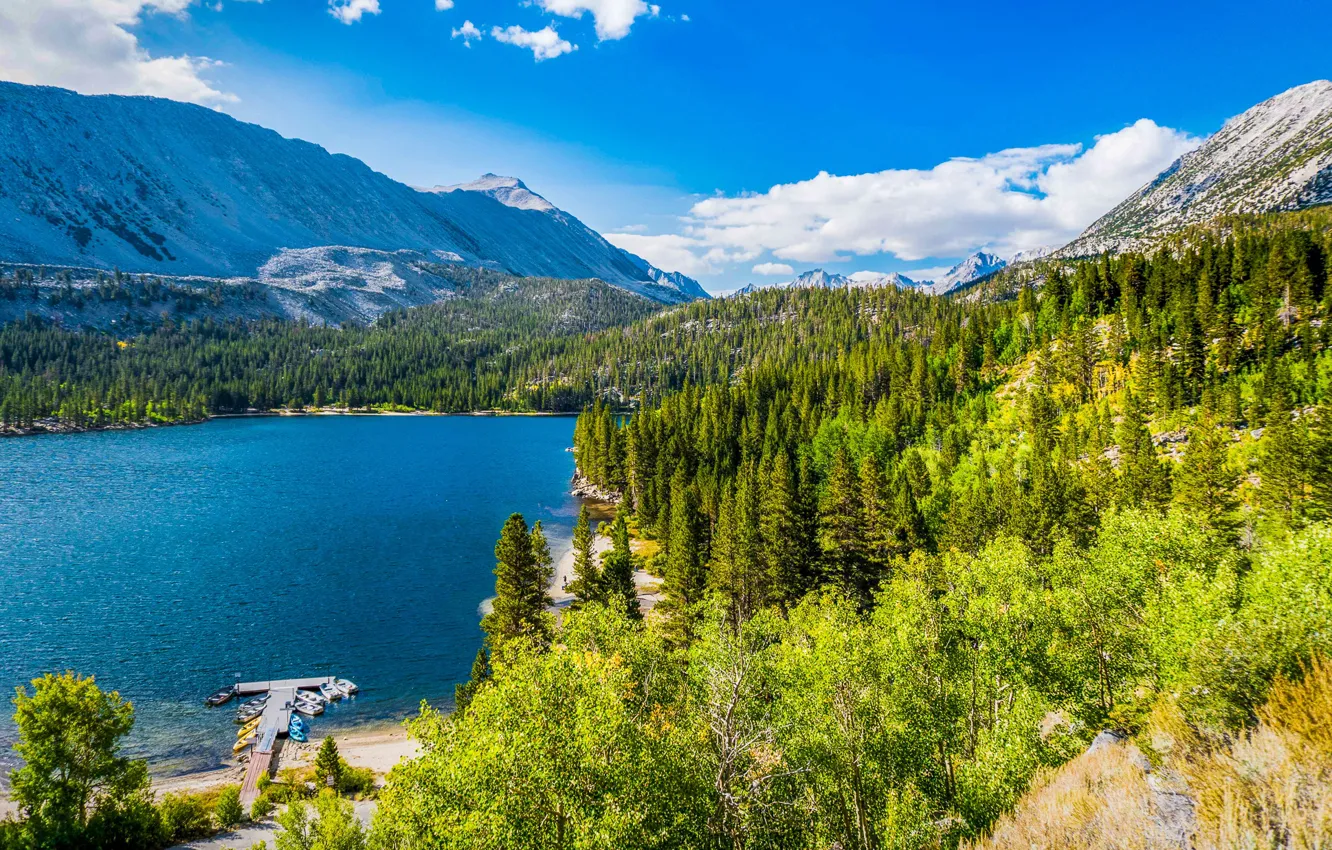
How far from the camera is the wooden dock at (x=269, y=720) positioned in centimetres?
4009

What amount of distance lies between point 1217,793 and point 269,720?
186 ft

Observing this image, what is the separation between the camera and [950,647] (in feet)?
104

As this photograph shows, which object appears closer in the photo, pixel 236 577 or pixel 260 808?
pixel 260 808

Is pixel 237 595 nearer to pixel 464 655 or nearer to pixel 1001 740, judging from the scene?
pixel 464 655

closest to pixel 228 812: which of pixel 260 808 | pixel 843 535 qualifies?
pixel 260 808

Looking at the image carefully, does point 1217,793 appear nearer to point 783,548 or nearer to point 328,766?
point 328,766

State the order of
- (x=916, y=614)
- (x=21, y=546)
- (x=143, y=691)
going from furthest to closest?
(x=21, y=546) → (x=143, y=691) → (x=916, y=614)

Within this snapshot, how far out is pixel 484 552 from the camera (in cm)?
8925

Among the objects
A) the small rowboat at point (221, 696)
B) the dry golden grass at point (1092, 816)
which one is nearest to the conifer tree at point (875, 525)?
the dry golden grass at point (1092, 816)

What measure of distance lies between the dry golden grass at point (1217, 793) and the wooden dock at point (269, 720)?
44729mm

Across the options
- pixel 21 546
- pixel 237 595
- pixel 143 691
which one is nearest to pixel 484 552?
pixel 237 595

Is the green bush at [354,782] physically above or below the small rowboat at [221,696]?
above

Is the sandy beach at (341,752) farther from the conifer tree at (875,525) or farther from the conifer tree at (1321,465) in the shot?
the conifer tree at (1321,465)

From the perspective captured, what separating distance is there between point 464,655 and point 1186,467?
75.9 meters
